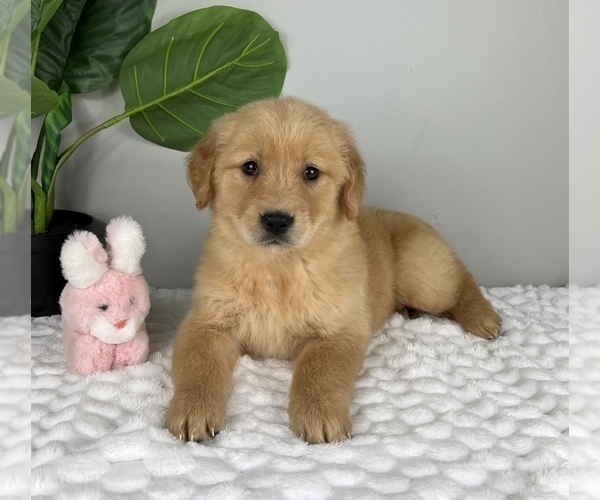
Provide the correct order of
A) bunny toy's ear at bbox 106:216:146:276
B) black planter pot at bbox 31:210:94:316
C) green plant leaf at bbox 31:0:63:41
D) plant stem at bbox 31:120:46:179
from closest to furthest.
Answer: bunny toy's ear at bbox 106:216:146:276, green plant leaf at bbox 31:0:63:41, black planter pot at bbox 31:210:94:316, plant stem at bbox 31:120:46:179

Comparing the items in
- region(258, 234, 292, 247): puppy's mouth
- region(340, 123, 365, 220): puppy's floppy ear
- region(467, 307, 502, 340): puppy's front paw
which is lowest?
region(467, 307, 502, 340): puppy's front paw

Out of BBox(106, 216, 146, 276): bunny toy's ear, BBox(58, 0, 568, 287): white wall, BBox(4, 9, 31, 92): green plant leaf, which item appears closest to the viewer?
BBox(106, 216, 146, 276): bunny toy's ear

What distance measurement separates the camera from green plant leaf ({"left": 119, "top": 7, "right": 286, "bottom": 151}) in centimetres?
321

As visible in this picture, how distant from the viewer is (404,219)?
3.22 metres

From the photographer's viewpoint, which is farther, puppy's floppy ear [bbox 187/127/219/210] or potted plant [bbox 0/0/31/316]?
potted plant [bbox 0/0/31/316]

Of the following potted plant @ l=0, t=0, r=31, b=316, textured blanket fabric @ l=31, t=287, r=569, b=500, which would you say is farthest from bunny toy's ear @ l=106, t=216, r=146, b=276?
potted plant @ l=0, t=0, r=31, b=316

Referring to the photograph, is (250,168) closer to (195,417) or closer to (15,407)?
(195,417)

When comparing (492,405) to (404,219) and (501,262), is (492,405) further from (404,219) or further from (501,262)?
(501,262)

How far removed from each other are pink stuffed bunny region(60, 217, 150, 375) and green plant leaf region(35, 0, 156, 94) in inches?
40.2

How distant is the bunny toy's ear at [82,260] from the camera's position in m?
2.50

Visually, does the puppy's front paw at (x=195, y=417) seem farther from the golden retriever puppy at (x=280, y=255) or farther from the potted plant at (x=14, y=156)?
the potted plant at (x=14, y=156)

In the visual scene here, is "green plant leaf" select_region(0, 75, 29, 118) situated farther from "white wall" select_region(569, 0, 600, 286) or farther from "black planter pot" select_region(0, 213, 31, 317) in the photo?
"white wall" select_region(569, 0, 600, 286)

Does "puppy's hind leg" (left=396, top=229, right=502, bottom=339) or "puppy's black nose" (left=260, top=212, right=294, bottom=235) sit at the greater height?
"puppy's black nose" (left=260, top=212, right=294, bottom=235)

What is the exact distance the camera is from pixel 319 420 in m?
2.03
